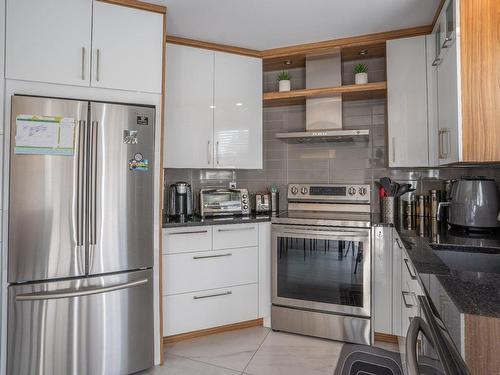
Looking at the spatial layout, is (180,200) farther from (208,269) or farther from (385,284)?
(385,284)

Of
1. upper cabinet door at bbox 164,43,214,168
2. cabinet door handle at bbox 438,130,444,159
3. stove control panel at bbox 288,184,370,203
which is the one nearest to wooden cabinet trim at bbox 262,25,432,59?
upper cabinet door at bbox 164,43,214,168

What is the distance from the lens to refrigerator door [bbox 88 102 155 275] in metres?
1.85

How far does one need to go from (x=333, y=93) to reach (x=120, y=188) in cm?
188

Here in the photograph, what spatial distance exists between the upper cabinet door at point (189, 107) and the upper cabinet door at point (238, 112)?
7cm

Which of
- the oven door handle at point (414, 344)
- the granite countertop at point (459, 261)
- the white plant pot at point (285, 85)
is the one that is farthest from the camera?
the white plant pot at point (285, 85)

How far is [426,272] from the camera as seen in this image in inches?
42.5

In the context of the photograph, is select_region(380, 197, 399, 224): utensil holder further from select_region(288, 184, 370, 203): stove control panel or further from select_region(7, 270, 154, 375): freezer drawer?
select_region(7, 270, 154, 375): freezer drawer

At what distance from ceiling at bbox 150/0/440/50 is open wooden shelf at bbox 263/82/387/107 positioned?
406 millimetres

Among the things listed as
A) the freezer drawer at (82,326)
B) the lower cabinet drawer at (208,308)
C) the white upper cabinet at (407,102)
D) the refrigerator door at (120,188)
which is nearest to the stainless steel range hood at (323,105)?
the white upper cabinet at (407,102)

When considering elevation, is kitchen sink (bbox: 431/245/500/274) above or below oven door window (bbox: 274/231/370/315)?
above

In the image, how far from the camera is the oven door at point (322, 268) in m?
2.34

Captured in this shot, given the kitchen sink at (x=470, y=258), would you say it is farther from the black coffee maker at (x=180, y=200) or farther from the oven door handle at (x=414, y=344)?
the black coffee maker at (x=180, y=200)

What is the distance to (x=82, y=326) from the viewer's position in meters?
1.80

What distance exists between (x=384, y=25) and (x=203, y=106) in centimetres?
154
